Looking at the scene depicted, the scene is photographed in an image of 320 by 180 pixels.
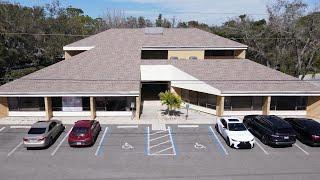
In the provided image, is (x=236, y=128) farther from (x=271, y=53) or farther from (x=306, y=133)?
(x=271, y=53)

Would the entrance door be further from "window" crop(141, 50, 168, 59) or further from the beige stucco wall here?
the beige stucco wall

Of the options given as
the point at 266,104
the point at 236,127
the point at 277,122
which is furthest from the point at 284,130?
the point at 266,104

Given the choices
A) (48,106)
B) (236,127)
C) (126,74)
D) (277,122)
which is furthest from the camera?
(126,74)

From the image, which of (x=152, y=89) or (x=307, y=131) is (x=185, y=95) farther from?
(x=307, y=131)

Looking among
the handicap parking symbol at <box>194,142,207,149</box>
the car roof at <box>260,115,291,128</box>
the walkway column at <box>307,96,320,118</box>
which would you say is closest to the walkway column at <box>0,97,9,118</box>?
the handicap parking symbol at <box>194,142,207,149</box>

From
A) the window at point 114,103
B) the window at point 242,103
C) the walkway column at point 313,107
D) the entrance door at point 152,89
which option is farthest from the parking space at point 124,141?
the walkway column at point 313,107

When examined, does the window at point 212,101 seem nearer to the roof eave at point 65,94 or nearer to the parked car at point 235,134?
the parked car at point 235,134
